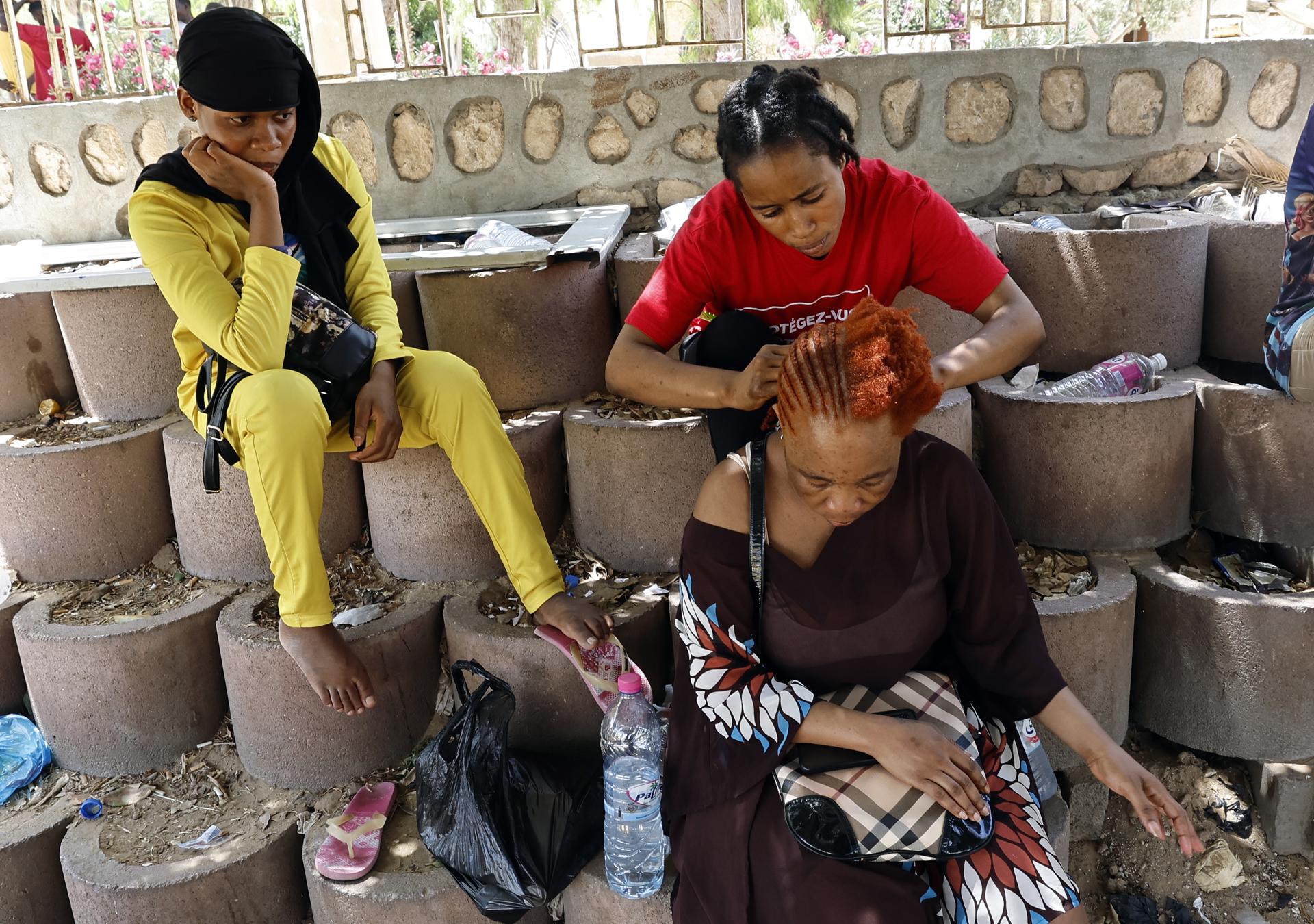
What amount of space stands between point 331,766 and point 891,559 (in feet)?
5.79

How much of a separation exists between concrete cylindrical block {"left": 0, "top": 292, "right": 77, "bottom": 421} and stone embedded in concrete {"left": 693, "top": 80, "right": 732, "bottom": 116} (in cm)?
270

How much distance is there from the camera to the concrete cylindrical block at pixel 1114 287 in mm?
3236

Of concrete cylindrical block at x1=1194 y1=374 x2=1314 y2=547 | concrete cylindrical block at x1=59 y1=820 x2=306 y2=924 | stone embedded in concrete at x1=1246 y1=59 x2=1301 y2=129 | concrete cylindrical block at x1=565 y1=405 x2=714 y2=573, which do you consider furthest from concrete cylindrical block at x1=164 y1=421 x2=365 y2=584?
stone embedded in concrete at x1=1246 y1=59 x2=1301 y2=129

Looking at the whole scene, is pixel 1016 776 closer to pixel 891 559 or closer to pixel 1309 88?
pixel 891 559

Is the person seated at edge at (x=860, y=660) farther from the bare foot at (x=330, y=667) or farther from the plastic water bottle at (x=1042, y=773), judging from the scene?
the bare foot at (x=330, y=667)

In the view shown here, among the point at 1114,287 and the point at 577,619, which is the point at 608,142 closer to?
the point at 1114,287

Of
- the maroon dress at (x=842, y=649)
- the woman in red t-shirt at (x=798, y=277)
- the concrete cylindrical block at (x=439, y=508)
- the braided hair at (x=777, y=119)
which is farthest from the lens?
the concrete cylindrical block at (x=439, y=508)

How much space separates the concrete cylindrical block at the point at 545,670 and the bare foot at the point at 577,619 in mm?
71

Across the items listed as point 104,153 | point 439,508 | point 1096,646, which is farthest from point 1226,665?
point 104,153

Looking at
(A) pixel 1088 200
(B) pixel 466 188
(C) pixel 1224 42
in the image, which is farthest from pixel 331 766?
(C) pixel 1224 42

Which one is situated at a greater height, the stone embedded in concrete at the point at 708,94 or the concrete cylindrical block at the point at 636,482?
the stone embedded in concrete at the point at 708,94

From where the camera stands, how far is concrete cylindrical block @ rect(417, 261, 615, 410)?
321 cm

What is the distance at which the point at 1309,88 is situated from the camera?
4289mm

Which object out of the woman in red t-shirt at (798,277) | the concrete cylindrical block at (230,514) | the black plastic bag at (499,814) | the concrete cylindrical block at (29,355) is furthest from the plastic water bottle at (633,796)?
the concrete cylindrical block at (29,355)
